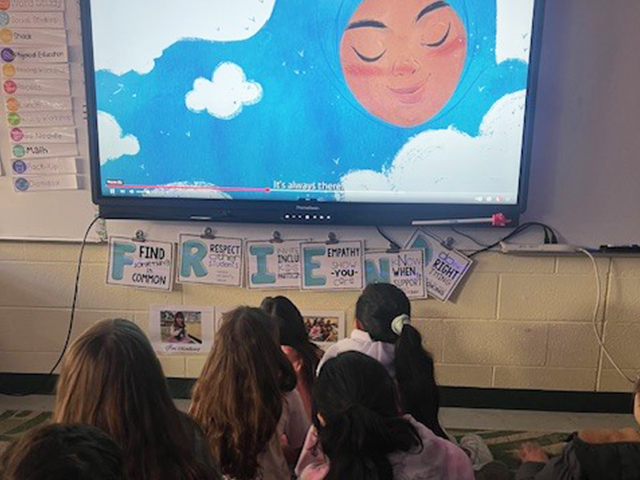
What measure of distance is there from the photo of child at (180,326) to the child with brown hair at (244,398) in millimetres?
1180

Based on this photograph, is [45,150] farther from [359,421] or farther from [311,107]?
[359,421]

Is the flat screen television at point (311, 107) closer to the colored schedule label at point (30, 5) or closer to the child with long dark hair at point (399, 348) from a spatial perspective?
the colored schedule label at point (30, 5)

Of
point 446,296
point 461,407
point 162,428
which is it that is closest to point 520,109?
point 446,296

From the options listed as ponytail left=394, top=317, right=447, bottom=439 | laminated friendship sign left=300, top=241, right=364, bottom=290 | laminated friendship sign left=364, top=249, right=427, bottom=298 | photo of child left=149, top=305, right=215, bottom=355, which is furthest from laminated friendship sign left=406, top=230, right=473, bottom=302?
photo of child left=149, top=305, right=215, bottom=355

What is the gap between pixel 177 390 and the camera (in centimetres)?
281

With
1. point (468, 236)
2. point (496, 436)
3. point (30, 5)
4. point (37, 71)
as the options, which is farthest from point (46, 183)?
point (496, 436)

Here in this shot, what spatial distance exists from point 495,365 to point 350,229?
0.93 m

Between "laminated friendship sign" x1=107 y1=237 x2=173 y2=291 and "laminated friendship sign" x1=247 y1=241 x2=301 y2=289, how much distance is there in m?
0.38

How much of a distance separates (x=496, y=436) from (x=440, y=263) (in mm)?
775

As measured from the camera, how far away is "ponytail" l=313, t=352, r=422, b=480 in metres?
1.21

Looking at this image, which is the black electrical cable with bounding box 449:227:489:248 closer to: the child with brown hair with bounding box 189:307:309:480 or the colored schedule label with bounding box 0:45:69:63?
the child with brown hair with bounding box 189:307:309:480

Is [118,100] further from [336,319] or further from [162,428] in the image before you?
[162,428]

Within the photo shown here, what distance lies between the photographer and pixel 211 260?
8.68 feet

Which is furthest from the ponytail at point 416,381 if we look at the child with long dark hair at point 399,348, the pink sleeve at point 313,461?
the pink sleeve at point 313,461
